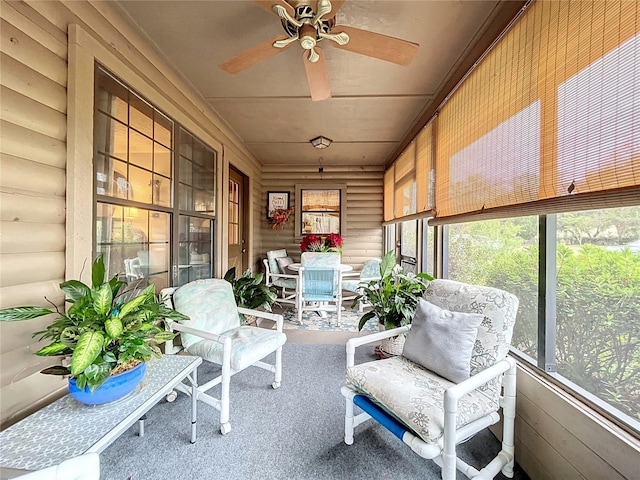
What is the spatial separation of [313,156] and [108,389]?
4158 mm

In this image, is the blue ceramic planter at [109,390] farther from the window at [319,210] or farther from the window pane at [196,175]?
the window at [319,210]

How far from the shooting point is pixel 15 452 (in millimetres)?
906

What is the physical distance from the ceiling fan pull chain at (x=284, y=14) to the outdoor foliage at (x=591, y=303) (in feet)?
5.76

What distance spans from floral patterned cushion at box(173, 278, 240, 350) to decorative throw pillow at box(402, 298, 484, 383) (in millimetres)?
1444

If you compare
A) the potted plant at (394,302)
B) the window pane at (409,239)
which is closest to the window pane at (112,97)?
the potted plant at (394,302)

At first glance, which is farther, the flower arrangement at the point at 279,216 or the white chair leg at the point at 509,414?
the flower arrangement at the point at 279,216

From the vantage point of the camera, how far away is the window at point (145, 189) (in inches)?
65.1

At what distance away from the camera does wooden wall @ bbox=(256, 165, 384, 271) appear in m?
5.05

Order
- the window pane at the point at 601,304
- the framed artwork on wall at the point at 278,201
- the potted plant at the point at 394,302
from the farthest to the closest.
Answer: the framed artwork on wall at the point at 278,201, the potted plant at the point at 394,302, the window pane at the point at 601,304

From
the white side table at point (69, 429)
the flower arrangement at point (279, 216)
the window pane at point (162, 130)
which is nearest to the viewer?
the white side table at point (69, 429)

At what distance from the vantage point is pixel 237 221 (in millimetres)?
4316

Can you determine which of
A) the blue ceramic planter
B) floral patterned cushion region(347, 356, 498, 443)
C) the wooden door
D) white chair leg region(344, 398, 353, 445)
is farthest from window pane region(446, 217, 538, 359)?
the wooden door

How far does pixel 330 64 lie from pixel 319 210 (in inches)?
124

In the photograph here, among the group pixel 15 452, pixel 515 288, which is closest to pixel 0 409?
pixel 15 452
